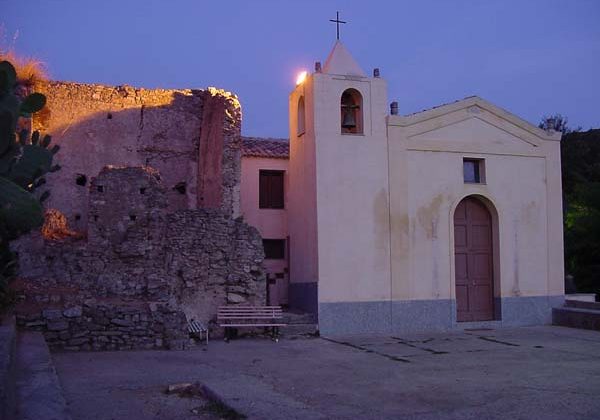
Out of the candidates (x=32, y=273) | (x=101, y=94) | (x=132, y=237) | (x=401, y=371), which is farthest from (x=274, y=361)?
(x=101, y=94)

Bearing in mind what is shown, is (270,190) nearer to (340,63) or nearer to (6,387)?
(340,63)

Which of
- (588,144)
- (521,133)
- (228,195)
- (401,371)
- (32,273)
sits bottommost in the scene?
(401,371)

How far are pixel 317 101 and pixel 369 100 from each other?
1531mm

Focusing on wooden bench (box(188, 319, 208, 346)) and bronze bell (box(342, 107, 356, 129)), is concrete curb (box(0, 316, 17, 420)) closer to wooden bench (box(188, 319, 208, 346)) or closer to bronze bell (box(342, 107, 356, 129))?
wooden bench (box(188, 319, 208, 346))

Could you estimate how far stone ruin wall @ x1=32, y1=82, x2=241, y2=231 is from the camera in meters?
17.1

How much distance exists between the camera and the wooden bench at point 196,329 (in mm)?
14634

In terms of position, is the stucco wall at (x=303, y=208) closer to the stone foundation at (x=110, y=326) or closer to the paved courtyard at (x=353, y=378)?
the paved courtyard at (x=353, y=378)

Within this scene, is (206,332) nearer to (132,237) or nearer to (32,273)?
(132,237)

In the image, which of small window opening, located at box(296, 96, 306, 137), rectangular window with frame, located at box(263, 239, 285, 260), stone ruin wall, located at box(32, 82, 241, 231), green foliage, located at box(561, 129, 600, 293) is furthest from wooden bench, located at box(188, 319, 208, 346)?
green foliage, located at box(561, 129, 600, 293)

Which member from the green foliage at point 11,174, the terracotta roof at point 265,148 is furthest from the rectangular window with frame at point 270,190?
the green foliage at point 11,174

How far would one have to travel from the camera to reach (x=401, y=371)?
1146 centimetres

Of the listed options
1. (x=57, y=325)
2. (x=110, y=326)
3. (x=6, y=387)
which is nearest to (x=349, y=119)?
(x=110, y=326)

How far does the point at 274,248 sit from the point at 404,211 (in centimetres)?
432

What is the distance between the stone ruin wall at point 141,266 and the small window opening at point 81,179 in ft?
6.53
